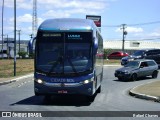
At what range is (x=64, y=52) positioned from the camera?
1555 centimetres

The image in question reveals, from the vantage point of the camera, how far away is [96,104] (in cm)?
1561

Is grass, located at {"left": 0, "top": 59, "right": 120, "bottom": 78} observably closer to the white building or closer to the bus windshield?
the bus windshield

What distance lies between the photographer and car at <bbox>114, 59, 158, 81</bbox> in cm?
2978

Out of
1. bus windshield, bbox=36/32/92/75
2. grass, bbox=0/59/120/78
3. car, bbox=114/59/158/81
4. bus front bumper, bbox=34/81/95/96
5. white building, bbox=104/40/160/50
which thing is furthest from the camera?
white building, bbox=104/40/160/50

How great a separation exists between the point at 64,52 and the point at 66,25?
1.12 m

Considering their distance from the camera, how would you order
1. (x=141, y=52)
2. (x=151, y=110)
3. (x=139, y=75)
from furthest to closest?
(x=141, y=52) < (x=139, y=75) < (x=151, y=110)

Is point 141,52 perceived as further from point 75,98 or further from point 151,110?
point 151,110

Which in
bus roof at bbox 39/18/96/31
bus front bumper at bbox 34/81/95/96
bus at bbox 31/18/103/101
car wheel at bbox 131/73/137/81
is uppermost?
bus roof at bbox 39/18/96/31

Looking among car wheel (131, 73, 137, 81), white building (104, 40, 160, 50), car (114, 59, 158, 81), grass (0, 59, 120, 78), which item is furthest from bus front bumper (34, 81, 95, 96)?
white building (104, 40, 160, 50)

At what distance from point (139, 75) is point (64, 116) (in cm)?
1900

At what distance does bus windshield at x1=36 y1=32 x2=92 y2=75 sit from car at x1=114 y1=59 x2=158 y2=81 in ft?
47.5

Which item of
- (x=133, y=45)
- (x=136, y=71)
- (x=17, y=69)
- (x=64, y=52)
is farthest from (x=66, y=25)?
(x=133, y=45)

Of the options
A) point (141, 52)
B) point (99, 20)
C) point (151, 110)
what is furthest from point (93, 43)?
point (99, 20)

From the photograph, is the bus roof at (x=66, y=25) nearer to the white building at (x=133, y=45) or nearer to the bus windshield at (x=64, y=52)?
the bus windshield at (x=64, y=52)
